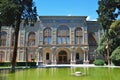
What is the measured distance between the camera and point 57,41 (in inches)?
2016

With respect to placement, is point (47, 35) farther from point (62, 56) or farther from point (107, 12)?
point (107, 12)

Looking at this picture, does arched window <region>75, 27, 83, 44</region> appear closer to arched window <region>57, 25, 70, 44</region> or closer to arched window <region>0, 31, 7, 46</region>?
arched window <region>57, 25, 70, 44</region>

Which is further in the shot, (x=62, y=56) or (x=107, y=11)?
(x=62, y=56)

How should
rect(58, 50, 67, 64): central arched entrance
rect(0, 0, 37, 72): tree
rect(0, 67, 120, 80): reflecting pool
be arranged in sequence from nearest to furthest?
rect(0, 67, 120, 80): reflecting pool, rect(0, 0, 37, 72): tree, rect(58, 50, 67, 64): central arched entrance

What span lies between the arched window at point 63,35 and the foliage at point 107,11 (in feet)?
44.2

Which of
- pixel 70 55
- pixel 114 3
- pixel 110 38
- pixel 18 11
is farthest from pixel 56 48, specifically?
pixel 18 11

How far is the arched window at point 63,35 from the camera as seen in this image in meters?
51.2

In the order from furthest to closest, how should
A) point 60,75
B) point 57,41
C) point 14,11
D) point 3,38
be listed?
point 3,38, point 57,41, point 14,11, point 60,75

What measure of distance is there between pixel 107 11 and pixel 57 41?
17157 millimetres

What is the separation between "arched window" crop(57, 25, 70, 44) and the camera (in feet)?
168

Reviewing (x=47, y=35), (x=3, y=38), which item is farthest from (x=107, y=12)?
(x=3, y=38)

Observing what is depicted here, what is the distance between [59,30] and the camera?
51.5 meters

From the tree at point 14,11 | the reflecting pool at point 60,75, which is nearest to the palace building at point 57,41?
the tree at point 14,11

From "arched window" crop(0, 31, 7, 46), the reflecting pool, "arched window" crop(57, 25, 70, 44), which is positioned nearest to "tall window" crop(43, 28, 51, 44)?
"arched window" crop(57, 25, 70, 44)
